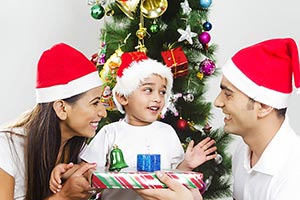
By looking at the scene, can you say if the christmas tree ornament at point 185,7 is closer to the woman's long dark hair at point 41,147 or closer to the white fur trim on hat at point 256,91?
the white fur trim on hat at point 256,91

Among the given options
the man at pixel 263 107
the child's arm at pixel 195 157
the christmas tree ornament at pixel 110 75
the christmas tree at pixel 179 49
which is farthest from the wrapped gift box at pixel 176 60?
the man at pixel 263 107

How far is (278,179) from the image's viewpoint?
184 centimetres

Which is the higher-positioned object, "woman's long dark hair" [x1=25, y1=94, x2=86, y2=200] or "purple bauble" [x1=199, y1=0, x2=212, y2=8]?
"purple bauble" [x1=199, y1=0, x2=212, y2=8]

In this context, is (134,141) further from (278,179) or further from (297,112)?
(297,112)

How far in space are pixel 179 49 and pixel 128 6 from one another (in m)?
0.29

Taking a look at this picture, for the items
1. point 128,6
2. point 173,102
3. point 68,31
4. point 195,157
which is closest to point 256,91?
point 195,157

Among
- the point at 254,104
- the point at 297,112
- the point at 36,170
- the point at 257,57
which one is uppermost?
the point at 257,57

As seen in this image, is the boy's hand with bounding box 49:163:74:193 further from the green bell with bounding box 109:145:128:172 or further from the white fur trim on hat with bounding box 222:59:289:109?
the white fur trim on hat with bounding box 222:59:289:109

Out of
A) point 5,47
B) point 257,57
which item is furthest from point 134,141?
point 5,47

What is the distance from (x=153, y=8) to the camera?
2.47 meters

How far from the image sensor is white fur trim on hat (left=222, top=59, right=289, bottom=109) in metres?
1.92

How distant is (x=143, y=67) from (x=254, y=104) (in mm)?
486

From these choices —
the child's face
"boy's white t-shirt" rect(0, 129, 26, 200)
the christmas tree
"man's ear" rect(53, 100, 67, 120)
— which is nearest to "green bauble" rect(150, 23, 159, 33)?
the christmas tree

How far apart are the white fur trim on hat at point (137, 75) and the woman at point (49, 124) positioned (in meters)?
0.19
